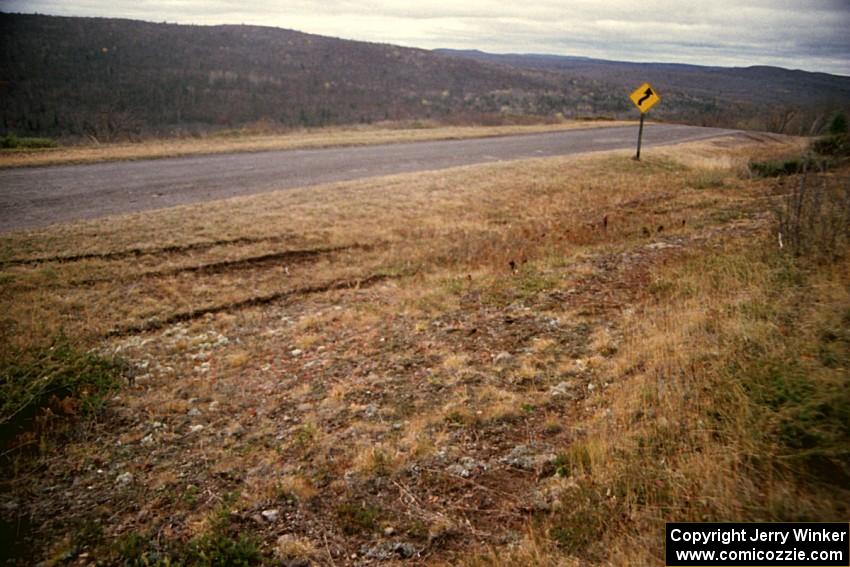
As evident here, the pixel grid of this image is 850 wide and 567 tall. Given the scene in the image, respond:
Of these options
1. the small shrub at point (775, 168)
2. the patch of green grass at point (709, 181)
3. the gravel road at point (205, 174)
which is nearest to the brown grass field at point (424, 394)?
the gravel road at point (205, 174)

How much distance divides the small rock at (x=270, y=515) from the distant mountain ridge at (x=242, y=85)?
25.4 m

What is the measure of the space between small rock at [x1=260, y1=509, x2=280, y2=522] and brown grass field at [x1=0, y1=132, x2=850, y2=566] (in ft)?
0.13

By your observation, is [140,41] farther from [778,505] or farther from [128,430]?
[778,505]

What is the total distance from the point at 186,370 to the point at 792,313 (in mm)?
6326

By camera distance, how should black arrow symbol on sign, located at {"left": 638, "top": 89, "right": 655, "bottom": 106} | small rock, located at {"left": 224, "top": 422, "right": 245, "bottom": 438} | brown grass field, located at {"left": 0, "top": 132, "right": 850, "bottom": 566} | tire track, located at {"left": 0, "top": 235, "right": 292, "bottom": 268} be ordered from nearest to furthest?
brown grass field, located at {"left": 0, "top": 132, "right": 850, "bottom": 566}
small rock, located at {"left": 224, "top": 422, "right": 245, "bottom": 438}
tire track, located at {"left": 0, "top": 235, "right": 292, "bottom": 268}
black arrow symbol on sign, located at {"left": 638, "top": 89, "right": 655, "bottom": 106}

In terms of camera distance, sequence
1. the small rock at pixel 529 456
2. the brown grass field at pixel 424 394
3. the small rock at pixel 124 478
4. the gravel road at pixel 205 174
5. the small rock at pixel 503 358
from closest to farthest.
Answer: the brown grass field at pixel 424 394 → the small rock at pixel 529 456 → the small rock at pixel 124 478 → the small rock at pixel 503 358 → the gravel road at pixel 205 174

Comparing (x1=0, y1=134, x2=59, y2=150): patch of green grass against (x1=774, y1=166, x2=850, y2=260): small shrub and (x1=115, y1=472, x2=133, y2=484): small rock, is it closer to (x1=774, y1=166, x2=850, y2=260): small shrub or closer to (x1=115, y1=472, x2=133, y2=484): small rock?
(x1=115, y1=472, x2=133, y2=484): small rock

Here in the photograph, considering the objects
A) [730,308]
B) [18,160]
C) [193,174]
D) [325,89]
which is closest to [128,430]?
[730,308]

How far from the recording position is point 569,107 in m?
55.8

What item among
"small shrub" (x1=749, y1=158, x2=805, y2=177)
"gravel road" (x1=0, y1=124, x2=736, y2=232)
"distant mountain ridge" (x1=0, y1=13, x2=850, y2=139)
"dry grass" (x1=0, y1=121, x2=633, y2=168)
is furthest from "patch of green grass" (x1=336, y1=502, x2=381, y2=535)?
"distant mountain ridge" (x1=0, y1=13, x2=850, y2=139)

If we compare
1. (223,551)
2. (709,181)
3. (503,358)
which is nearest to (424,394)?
(503,358)

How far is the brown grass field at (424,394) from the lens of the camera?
2.96 metres

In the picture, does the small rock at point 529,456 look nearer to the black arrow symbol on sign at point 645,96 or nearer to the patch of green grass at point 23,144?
the black arrow symbol on sign at point 645,96

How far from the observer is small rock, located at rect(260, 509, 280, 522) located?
3340 millimetres
